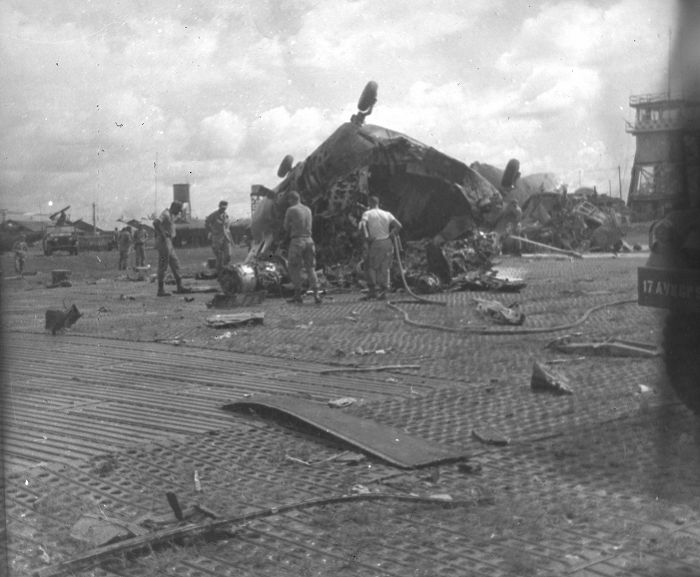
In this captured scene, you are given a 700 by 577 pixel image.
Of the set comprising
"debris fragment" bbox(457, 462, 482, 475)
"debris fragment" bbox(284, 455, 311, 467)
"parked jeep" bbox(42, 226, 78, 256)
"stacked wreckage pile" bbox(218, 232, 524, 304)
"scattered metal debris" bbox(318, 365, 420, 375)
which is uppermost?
"parked jeep" bbox(42, 226, 78, 256)

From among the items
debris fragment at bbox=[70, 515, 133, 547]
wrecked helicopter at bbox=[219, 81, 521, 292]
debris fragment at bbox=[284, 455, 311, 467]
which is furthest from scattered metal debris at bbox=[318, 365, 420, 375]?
wrecked helicopter at bbox=[219, 81, 521, 292]

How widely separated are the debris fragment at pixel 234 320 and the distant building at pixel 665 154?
651cm

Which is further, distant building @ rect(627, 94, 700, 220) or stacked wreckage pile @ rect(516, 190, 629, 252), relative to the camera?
stacked wreckage pile @ rect(516, 190, 629, 252)

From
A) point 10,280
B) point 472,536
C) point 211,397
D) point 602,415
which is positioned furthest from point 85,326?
point 10,280

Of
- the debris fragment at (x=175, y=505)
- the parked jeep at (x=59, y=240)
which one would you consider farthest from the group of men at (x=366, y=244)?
the parked jeep at (x=59, y=240)

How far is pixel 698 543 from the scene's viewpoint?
3.62 metres

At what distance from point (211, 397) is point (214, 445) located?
1.63 metres

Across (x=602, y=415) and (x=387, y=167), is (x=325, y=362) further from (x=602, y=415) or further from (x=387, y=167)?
(x=387, y=167)

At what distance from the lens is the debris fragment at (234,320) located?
11.7 meters

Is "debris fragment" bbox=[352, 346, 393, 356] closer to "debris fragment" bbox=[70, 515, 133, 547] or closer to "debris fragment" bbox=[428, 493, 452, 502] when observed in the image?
"debris fragment" bbox=[428, 493, 452, 502]

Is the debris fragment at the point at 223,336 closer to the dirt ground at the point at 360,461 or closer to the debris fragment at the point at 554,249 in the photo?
the dirt ground at the point at 360,461

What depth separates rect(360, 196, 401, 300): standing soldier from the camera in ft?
49.2

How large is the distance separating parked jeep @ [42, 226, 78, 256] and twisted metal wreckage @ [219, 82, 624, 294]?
30.0 metres

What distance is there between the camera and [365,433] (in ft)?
18.0
